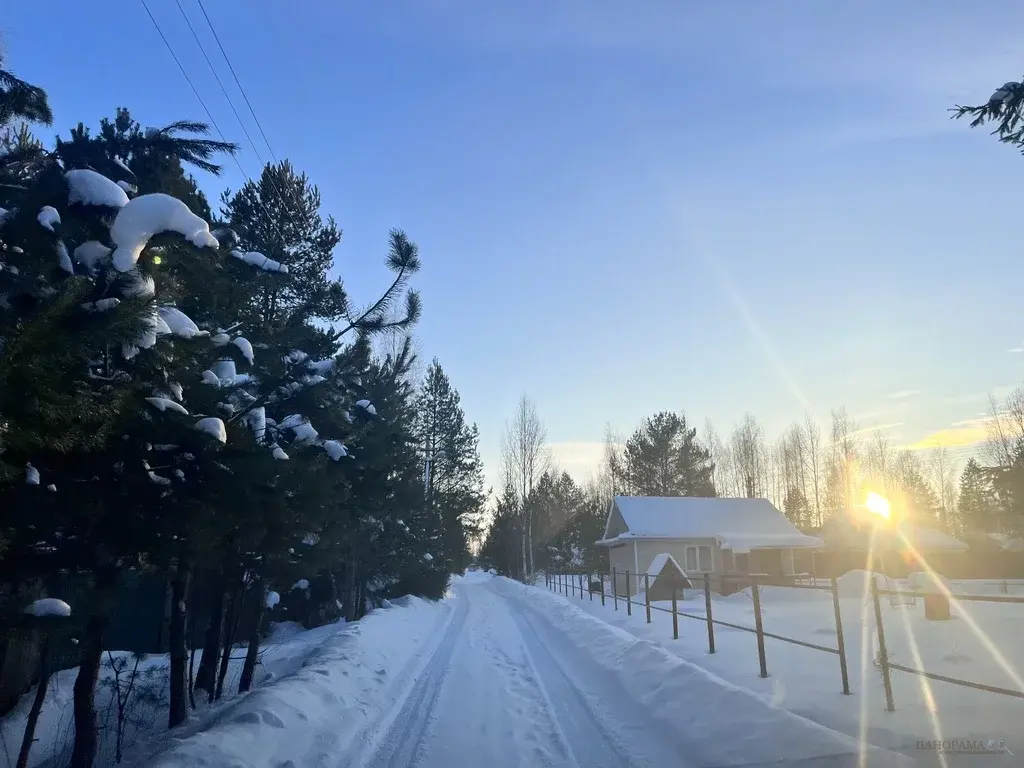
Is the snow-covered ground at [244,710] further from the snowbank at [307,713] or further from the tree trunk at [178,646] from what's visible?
the tree trunk at [178,646]

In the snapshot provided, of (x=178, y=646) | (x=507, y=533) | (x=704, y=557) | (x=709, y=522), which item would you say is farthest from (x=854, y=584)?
(x=507, y=533)

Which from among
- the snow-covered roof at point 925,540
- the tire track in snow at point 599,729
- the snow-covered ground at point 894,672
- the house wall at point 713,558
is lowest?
the tire track in snow at point 599,729

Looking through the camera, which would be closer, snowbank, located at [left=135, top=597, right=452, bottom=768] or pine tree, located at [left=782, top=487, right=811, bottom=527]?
snowbank, located at [left=135, top=597, right=452, bottom=768]

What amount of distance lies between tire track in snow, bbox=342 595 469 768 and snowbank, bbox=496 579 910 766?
2450mm

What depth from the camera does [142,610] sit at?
60.1 ft

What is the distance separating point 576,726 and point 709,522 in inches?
1184

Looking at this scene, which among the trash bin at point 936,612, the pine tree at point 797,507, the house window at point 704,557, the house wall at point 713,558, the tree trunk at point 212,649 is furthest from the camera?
the pine tree at point 797,507

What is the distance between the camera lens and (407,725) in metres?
7.44

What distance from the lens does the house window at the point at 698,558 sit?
33781 millimetres

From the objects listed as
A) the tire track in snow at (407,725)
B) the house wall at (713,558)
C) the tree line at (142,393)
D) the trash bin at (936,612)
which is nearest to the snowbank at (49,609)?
the tree line at (142,393)

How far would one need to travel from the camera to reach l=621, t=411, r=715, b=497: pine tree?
54.1 meters

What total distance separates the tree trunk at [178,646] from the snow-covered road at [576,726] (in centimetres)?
240

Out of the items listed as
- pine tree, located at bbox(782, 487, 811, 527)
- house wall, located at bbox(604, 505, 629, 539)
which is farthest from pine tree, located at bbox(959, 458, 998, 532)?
house wall, located at bbox(604, 505, 629, 539)

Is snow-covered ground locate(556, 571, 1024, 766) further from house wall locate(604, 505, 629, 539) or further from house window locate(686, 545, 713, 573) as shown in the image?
house wall locate(604, 505, 629, 539)
